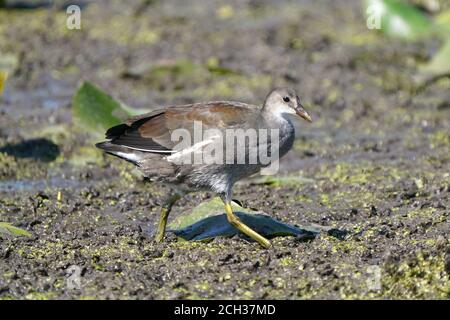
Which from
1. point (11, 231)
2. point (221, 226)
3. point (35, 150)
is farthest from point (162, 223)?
point (35, 150)

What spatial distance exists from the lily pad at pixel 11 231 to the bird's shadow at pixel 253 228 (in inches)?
38.4

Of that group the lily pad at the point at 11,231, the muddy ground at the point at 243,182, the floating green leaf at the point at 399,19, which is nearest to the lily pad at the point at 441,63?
the muddy ground at the point at 243,182

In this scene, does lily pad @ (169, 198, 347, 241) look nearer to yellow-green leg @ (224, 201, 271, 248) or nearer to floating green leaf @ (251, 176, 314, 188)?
yellow-green leg @ (224, 201, 271, 248)

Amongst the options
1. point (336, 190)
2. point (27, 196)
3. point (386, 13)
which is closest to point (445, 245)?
point (336, 190)

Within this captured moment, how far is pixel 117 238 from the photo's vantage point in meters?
6.50

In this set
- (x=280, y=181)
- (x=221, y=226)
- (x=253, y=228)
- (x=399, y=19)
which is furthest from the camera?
(x=399, y=19)

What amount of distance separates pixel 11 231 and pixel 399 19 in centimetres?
630

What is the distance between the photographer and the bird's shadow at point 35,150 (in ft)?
28.6

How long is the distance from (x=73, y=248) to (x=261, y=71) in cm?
540

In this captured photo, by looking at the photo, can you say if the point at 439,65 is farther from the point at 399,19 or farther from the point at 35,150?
the point at 35,150

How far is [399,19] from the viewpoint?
11438 mm

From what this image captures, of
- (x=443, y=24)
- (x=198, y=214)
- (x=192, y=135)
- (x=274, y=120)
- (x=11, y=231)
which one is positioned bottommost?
(x=11, y=231)

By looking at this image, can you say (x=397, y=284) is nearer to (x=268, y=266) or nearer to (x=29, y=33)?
(x=268, y=266)
